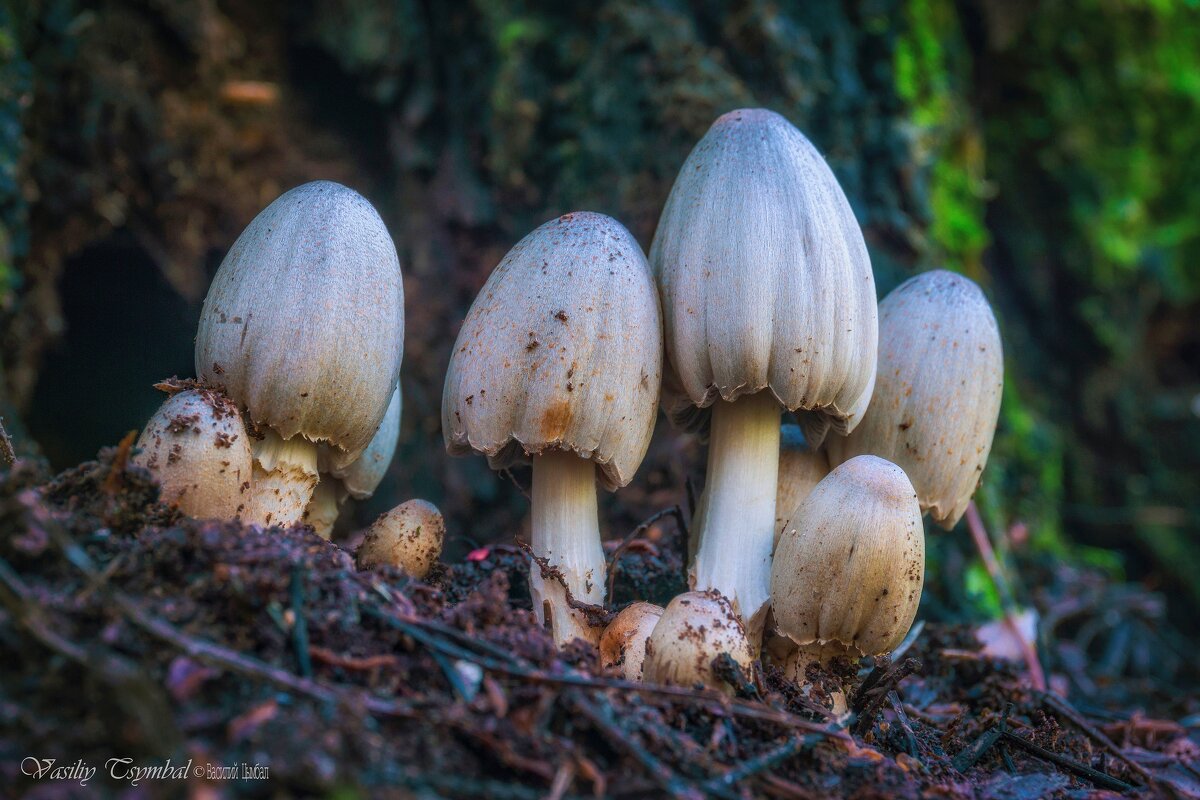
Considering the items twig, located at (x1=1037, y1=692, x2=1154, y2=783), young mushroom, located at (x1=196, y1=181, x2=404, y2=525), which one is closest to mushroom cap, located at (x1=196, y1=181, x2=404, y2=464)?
young mushroom, located at (x1=196, y1=181, x2=404, y2=525)

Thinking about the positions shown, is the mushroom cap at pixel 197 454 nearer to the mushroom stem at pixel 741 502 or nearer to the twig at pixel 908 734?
the mushroom stem at pixel 741 502

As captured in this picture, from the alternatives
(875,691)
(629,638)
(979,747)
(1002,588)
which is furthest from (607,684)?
(1002,588)

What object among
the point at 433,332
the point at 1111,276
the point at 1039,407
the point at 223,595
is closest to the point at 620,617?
the point at 223,595

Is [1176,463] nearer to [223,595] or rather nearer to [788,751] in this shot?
[788,751]

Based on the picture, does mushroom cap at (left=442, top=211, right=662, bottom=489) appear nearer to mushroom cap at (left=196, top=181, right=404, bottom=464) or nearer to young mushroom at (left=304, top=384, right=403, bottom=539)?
mushroom cap at (left=196, top=181, right=404, bottom=464)

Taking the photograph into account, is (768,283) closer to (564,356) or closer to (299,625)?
(564,356)

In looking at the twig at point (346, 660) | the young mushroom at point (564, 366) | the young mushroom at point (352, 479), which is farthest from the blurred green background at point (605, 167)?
the twig at point (346, 660)

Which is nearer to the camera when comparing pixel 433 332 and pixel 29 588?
pixel 29 588
